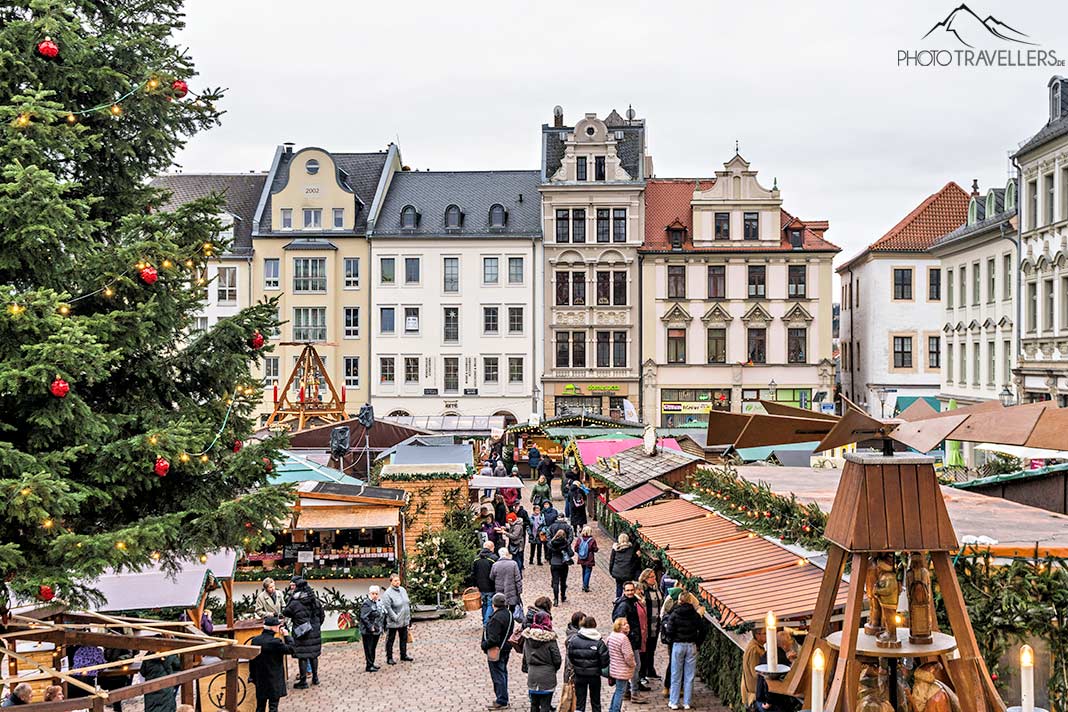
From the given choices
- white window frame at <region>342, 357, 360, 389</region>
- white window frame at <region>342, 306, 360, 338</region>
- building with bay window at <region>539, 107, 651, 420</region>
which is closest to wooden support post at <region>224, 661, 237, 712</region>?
building with bay window at <region>539, 107, 651, 420</region>

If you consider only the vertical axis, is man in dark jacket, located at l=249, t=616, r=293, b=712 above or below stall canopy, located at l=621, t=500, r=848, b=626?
below

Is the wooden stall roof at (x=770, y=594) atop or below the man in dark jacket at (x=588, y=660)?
atop

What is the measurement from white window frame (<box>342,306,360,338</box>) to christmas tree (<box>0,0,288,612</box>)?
139 feet

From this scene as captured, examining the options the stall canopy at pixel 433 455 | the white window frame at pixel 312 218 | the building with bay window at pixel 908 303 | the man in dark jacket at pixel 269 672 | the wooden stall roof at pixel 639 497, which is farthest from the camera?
the building with bay window at pixel 908 303

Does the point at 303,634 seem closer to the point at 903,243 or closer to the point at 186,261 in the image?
the point at 186,261

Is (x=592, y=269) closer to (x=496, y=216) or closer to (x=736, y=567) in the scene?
(x=496, y=216)

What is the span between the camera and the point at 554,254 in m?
54.5

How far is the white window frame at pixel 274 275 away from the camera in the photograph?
54750 mm

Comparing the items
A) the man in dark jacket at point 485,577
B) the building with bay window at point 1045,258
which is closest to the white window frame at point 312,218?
the building with bay window at point 1045,258

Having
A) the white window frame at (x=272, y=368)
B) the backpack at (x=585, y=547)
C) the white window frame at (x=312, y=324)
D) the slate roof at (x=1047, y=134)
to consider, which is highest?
the slate roof at (x=1047, y=134)

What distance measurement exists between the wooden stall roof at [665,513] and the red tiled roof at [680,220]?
35676mm

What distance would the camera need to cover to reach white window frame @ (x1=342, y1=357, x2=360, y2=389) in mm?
54875

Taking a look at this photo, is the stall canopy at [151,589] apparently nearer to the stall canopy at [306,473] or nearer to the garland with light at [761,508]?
the garland with light at [761,508]

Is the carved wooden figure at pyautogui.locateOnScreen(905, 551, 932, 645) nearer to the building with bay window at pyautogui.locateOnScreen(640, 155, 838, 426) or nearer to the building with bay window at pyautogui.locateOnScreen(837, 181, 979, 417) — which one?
the building with bay window at pyautogui.locateOnScreen(640, 155, 838, 426)
